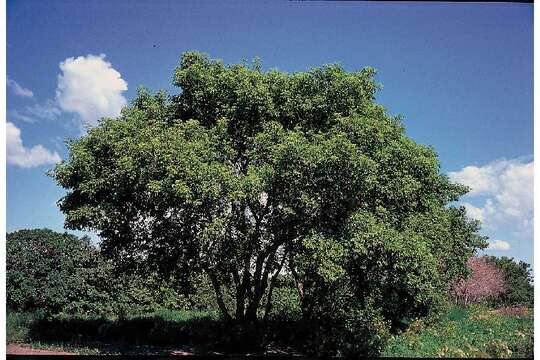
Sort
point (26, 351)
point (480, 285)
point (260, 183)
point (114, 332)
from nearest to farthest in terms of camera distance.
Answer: point (260, 183)
point (26, 351)
point (114, 332)
point (480, 285)

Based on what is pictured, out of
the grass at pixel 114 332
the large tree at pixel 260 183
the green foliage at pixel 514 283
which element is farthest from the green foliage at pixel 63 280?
the green foliage at pixel 514 283

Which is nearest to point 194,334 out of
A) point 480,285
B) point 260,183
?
point 260,183

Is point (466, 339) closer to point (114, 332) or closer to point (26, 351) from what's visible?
point (26, 351)

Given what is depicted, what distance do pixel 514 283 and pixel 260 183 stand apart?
70.3 feet

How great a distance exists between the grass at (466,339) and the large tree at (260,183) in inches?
31.2

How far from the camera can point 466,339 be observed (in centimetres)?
739

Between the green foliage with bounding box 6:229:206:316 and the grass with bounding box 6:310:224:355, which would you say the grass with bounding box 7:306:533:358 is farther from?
the green foliage with bounding box 6:229:206:316

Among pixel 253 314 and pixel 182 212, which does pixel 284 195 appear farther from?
pixel 253 314

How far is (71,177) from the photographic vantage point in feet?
23.6

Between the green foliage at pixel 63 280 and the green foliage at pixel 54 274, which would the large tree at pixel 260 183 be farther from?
the green foliage at pixel 54 274

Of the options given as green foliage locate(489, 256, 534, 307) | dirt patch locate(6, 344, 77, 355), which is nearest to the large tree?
dirt patch locate(6, 344, 77, 355)

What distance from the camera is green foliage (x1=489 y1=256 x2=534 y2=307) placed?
22.0 metres

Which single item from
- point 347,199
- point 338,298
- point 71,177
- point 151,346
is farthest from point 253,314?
point 71,177

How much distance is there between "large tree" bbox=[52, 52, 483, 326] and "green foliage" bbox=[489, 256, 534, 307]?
16067mm
